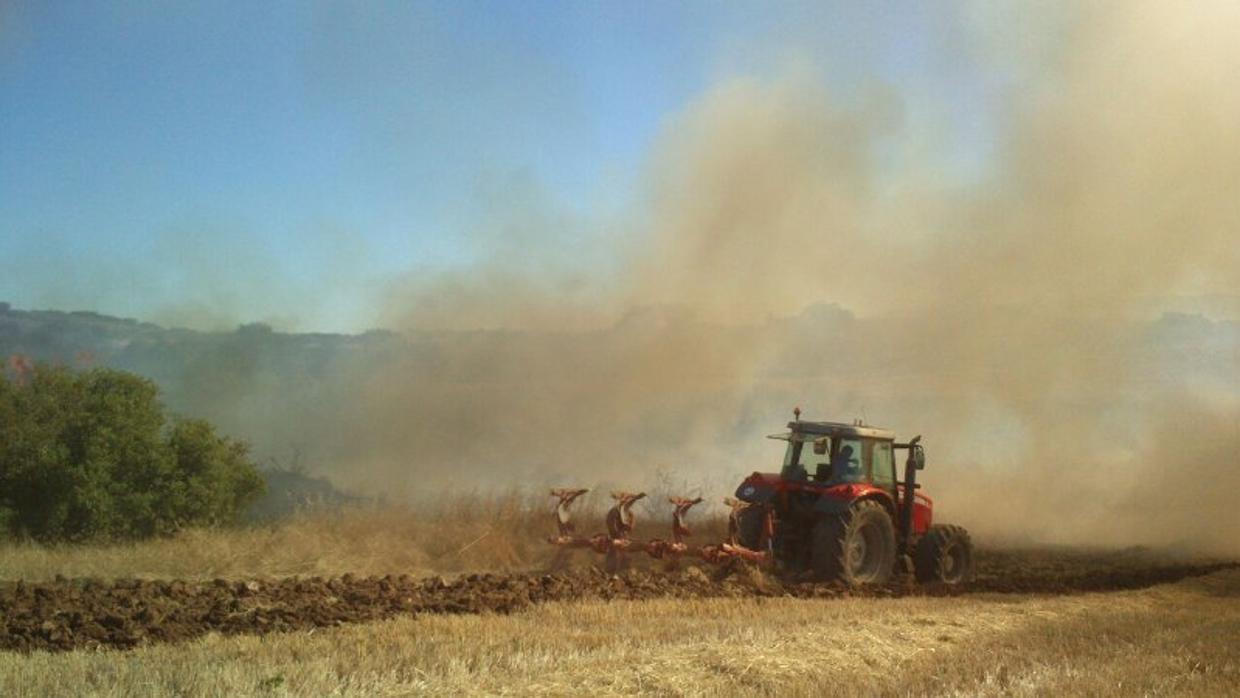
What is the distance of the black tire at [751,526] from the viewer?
17.2m

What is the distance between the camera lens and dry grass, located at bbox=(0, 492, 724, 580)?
1695 centimetres

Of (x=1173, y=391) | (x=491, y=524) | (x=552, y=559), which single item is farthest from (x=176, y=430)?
(x=1173, y=391)

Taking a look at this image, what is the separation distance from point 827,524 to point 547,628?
619 centimetres

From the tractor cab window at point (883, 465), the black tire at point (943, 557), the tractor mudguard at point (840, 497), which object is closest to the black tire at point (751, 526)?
the tractor mudguard at point (840, 497)

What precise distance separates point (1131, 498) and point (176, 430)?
77.8 feet

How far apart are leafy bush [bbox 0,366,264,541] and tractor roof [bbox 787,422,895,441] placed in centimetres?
1017

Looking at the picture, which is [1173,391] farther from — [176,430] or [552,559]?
[176,430]

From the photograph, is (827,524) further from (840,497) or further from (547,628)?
(547,628)

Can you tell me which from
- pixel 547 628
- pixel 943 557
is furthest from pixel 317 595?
pixel 943 557

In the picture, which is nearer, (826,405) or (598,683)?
(598,683)

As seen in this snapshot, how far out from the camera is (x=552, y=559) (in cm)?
1989

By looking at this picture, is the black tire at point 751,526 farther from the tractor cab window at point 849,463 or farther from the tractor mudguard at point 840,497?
the tractor cab window at point 849,463

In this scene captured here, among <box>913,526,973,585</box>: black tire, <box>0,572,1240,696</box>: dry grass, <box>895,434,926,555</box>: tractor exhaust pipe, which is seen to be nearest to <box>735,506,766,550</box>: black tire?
<box>895,434,926,555</box>: tractor exhaust pipe

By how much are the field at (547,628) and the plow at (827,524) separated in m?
0.51
